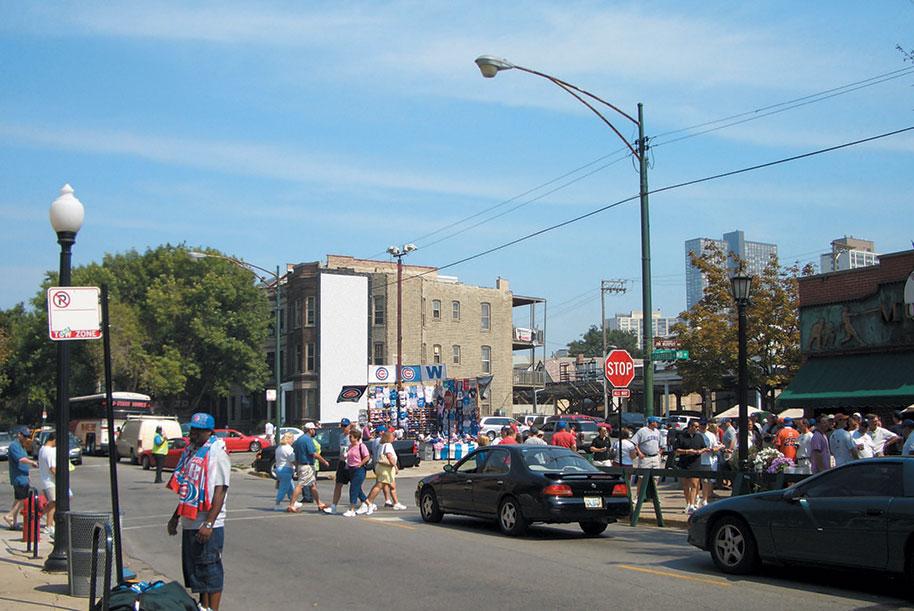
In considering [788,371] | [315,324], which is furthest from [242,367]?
[788,371]

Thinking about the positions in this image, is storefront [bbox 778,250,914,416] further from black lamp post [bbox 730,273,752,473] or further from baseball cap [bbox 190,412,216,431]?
baseball cap [bbox 190,412,216,431]

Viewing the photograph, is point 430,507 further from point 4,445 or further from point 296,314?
point 296,314

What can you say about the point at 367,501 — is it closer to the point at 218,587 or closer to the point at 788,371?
the point at 218,587

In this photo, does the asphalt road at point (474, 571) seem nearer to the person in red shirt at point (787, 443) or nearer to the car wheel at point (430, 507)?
the car wheel at point (430, 507)

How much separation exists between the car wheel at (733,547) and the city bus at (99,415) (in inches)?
1532

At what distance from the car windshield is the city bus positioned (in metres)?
34.6

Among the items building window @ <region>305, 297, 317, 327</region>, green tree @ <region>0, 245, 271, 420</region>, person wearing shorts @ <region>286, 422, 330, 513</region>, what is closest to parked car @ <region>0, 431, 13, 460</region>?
green tree @ <region>0, 245, 271, 420</region>

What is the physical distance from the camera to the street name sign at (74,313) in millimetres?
9992

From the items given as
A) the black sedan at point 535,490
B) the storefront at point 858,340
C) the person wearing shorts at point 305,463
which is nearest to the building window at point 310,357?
the storefront at point 858,340

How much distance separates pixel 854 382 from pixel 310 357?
131ft

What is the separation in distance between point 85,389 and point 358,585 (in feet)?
187

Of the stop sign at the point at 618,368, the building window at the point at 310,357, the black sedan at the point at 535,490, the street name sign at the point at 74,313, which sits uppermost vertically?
the building window at the point at 310,357

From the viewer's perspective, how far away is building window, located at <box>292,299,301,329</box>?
201 ft

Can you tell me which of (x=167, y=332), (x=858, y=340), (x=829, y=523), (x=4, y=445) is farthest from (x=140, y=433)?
(x=829, y=523)
